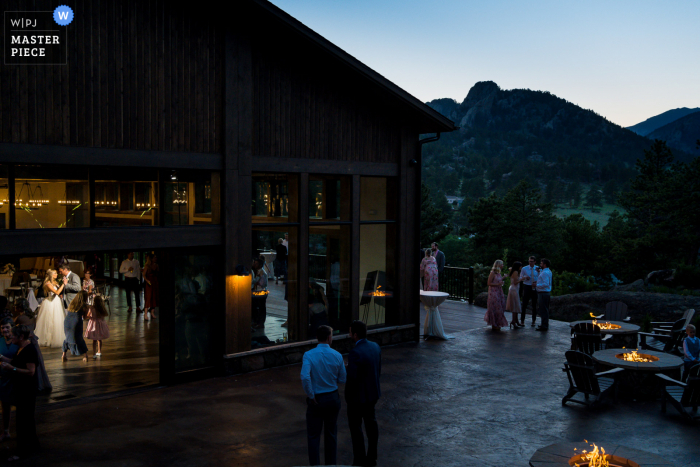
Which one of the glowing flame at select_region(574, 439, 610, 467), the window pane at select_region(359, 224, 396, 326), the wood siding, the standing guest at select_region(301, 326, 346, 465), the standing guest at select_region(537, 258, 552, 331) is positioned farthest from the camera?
the standing guest at select_region(537, 258, 552, 331)

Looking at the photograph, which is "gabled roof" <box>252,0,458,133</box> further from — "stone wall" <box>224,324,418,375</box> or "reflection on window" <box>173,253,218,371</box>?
"stone wall" <box>224,324,418,375</box>

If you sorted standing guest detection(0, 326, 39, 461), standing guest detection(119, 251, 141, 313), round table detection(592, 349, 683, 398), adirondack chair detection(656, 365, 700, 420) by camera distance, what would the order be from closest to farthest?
standing guest detection(0, 326, 39, 461), adirondack chair detection(656, 365, 700, 420), round table detection(592, 349, 683, 398), standing guest detection(119, 251, 141, 313)

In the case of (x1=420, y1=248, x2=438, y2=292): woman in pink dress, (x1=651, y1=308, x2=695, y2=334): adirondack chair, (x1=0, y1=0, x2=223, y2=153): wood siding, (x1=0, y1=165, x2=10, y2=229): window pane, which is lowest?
(x1=651, y1=308, x2=695, y2=334): adirondack chair

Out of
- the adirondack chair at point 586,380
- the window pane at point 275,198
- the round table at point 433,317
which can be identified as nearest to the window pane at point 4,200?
the window pane at point 275,198

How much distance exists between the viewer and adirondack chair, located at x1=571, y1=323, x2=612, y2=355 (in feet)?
35.6

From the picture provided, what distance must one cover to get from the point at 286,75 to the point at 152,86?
265 centimetres

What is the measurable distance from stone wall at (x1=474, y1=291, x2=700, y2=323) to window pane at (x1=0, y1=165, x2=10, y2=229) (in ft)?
45.2

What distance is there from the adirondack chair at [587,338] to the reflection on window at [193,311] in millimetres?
→ 6618

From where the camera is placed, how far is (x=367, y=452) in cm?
693

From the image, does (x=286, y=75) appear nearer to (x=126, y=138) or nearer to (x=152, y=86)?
(x=152, y=86)

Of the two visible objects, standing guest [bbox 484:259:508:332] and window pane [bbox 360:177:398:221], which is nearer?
window pane [bbox 360:177:398:221]

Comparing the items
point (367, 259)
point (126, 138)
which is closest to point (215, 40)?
point (126, 138)

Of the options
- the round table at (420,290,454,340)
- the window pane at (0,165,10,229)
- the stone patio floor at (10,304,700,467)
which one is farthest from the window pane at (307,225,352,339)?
the window pane at (0,165,10,229)

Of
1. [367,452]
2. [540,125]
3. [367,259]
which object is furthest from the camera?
[540,125]
